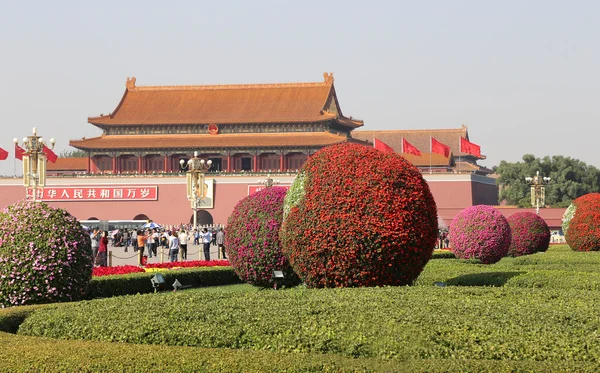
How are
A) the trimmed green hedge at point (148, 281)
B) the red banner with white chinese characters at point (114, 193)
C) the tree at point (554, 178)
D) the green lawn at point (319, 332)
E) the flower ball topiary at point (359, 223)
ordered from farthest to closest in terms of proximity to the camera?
the tree at point (554, 178)
the red banner with white chinese characters at point (114, 193)
the trimmed green hedge at point (148, 281)
the flower ball topiary at point (359, 223)
the green lawn at point (319, 332)

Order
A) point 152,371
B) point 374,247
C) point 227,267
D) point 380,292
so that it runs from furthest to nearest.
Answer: point 227,267 < point 374,247 < point 380,292 < point 152,371

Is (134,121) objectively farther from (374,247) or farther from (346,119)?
(374,247)

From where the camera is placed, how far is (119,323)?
26.0 feet

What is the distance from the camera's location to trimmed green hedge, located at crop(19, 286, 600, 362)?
6.79 meters

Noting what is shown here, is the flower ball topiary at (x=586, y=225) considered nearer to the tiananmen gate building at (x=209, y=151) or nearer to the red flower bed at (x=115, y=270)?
the red flower bed at (x=115, y=270)

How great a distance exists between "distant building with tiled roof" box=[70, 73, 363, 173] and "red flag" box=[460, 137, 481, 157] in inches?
247

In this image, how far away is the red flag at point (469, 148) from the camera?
47531 mm

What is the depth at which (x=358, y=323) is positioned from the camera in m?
7.49

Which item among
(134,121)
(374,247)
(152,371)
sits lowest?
(152,371)

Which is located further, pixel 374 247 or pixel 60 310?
pixel 374 247

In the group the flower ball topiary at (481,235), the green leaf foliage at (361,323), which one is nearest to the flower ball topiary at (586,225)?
the flower ball topiary at (481,235)

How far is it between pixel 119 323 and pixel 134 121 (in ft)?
142

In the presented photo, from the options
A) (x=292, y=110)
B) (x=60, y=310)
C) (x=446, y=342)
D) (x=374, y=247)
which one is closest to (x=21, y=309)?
(x=60, y=310)

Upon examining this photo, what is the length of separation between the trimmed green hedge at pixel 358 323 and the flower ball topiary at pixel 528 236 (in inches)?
715
